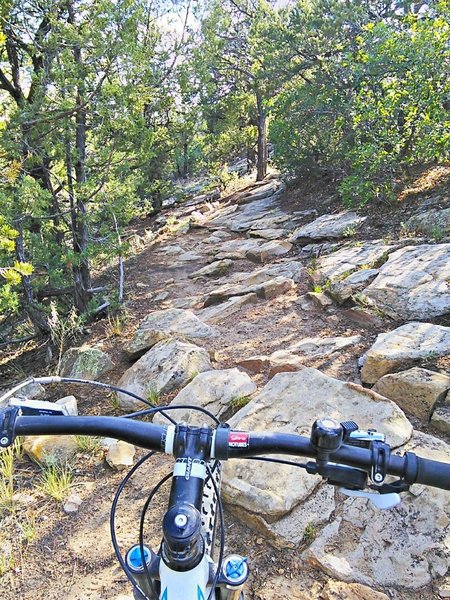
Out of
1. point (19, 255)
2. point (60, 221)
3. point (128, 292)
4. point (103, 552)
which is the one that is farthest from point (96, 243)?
point (103, 552)

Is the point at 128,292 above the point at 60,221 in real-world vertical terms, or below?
below

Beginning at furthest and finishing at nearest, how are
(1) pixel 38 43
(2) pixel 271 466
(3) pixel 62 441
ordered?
(1) pixel 38 43
(3) pixel 62 441
(2) pixel 271 466

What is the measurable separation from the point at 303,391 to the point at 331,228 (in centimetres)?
617

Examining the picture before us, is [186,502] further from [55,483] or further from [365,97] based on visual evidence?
[365,97]

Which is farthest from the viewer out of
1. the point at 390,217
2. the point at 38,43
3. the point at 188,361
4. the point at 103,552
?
the point at 390,217

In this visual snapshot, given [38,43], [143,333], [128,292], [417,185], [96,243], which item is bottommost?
[128,292]

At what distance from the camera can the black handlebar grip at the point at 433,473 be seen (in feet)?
3.70

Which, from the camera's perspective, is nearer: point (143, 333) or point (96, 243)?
point (143, 333)

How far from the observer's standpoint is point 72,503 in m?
2.91

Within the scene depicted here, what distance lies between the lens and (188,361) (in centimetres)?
429

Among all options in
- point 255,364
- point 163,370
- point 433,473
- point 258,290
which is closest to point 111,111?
point 258,290

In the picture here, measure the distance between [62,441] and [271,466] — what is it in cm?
172

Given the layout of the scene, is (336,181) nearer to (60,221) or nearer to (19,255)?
(60,221)

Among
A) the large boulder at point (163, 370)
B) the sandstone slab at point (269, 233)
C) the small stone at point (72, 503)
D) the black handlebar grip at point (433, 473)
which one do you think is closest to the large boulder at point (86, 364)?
the large boulder at point (163, 370)
